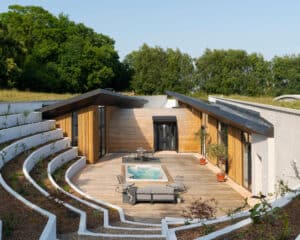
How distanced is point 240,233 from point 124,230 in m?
3.72

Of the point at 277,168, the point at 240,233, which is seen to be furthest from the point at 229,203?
the point at 240,233

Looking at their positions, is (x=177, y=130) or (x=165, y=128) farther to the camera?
(x=165, y=128)

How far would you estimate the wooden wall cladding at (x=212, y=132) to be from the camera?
19.2 metres

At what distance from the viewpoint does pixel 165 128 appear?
24.3 meters

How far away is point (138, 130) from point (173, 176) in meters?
7.29

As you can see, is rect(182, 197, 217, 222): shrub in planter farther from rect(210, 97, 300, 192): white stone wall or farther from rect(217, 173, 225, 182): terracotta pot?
rect(217, 173, 225, 182): terracotta pot

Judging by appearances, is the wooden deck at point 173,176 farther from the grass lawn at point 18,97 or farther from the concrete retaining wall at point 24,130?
the grass lawn at point 18,97

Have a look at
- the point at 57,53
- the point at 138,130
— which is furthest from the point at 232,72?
the point at 138,130

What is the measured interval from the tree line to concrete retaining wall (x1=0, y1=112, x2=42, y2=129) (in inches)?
756

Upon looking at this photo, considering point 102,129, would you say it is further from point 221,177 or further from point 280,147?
point 280,147

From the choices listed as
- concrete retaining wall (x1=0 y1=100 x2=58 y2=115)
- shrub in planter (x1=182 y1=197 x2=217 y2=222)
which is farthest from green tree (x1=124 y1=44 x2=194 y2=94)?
shrub in planter (x1=182 y1=197 x2=217 y2=222)

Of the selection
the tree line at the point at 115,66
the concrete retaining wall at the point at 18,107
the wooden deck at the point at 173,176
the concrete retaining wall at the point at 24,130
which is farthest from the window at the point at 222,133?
the tree line at the point at 115,66

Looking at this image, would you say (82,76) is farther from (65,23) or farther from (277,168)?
(277,168)

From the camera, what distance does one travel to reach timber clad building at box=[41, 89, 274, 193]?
13937mm
